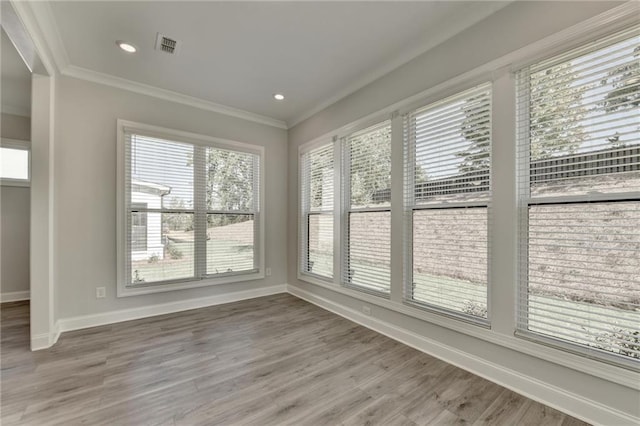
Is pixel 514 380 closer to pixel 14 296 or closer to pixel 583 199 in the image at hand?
pixel 583 199

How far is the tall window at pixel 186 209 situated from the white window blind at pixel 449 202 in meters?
2.64

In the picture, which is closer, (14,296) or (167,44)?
(167,44)

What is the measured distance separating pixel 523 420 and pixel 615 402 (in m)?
0.52

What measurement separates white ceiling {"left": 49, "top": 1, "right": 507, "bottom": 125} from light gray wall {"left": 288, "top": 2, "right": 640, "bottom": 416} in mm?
121

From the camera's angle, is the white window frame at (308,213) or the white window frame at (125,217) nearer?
the white window frame at (125,217)

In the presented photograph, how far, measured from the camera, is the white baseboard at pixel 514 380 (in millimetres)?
1685

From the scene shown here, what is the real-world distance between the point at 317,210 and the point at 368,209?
3.60ft

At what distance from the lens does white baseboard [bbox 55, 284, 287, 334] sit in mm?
3160

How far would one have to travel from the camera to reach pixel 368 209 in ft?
11.0

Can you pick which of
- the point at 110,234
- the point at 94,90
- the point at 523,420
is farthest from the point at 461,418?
the point at 94,90

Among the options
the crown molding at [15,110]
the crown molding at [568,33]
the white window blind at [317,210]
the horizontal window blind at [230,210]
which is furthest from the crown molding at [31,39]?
the crown molding at [568,33]

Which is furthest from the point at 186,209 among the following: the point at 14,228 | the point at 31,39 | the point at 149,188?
the point at 14,228

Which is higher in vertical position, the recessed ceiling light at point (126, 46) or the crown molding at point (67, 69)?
the recessed ceiling light at point (126, 46)

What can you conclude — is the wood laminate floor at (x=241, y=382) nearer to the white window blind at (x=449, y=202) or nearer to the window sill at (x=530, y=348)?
the window sill at (x=530, y=348)
